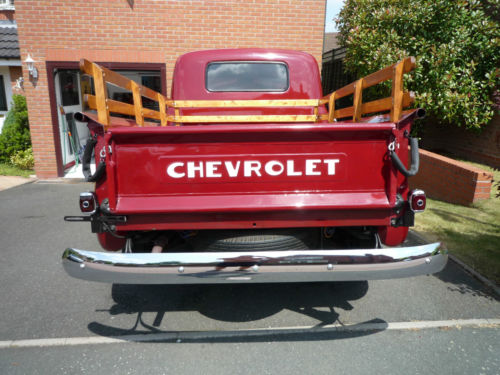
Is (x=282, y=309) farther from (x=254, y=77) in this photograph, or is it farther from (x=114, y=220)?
(x=254, y=77)

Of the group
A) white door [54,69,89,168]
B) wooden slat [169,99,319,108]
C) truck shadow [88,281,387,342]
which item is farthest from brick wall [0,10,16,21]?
truck shadow [88,281,387,342]

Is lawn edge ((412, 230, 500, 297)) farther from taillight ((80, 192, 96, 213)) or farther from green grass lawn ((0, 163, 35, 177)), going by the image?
green grass lawn ((0, 163, 35, 177))

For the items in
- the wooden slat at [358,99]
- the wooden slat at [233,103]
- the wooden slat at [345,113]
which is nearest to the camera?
the wooden slat at [358,99]

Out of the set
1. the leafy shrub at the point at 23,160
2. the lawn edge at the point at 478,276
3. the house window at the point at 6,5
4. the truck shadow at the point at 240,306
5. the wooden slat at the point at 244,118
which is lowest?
the truck shadow at the point at 240,306

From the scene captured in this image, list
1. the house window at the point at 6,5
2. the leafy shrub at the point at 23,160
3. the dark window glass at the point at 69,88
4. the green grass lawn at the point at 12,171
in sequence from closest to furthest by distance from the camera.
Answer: the green grass lawn at the point at 12,171
the leafy shrub at the point at 23,160
the dark window glass at the point at 69,88
the house window at the point at 6,5

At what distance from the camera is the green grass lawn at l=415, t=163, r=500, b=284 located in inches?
154

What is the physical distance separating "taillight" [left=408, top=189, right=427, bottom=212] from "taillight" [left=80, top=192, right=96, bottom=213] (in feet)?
7.09

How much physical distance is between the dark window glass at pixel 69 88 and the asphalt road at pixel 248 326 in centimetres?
647

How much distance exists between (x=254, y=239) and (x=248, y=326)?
773 millimetres

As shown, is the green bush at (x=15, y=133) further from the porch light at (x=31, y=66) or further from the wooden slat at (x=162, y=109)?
the wooden slat at (x=162, y=109)

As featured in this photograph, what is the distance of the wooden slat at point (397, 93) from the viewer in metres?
2.54

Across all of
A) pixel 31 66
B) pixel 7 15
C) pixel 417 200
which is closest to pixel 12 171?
pixel 31 66

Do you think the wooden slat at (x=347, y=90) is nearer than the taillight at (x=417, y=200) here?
No

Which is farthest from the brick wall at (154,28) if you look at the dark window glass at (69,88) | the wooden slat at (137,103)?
the wooden slat at (137,103)
